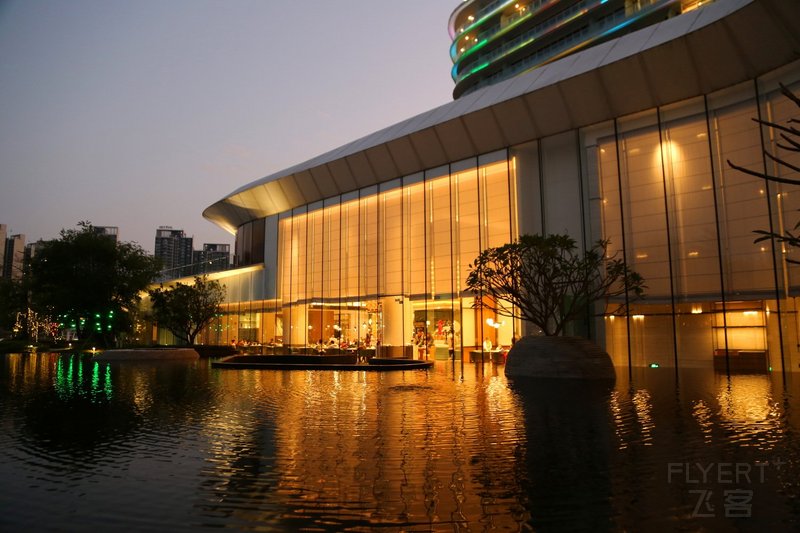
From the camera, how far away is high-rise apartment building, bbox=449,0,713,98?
5106cm

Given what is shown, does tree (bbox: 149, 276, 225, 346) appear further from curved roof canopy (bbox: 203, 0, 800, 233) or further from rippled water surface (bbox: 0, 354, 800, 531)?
rippled water surface (bbox: 0, 354, 800, 531)

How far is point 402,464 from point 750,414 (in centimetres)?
754

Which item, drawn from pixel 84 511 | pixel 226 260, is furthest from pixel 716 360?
pixel 226 260

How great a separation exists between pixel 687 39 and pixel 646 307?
11.6 meters

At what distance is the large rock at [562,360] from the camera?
18875 mm

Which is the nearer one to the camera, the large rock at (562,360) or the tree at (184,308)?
the large rock at (562,360)

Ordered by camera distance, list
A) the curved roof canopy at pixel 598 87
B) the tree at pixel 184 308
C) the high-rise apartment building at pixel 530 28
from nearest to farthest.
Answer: the curved roof canopy at pixel 598 87 → the tree at pixel 184 308 → the high-rise apartment building at pixel 530 28

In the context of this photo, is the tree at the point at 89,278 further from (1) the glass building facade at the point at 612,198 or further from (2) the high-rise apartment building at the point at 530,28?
(2) the high-rise apartment building at the point at 530,28

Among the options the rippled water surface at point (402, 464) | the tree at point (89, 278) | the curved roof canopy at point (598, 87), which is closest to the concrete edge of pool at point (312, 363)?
the rippled water surface at point (402, 464)

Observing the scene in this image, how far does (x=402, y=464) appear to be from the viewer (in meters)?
6.66

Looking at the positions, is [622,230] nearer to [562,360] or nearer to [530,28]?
[562,360]

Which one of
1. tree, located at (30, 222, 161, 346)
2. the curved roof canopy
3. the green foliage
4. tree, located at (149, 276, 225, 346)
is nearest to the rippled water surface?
the curved roof canopy

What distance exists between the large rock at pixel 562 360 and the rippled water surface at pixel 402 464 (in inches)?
235

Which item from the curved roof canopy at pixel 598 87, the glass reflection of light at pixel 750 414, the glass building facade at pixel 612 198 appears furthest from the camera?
the glass building facade at pixel 612 198
